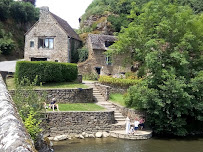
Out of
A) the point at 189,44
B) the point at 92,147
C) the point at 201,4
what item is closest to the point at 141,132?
the point at 92,147

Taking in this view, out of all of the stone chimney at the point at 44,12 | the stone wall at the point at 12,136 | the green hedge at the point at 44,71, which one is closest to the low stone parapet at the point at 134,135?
the green hedge at the point at 44,71

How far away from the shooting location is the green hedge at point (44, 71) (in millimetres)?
22266

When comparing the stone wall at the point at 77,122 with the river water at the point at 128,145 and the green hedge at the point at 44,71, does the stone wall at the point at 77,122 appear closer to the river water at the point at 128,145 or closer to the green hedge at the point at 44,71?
the river water at the point at 128,145

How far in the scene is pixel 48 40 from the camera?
115 feet

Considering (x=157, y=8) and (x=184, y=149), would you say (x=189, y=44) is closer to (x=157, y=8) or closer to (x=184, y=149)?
(x=157, y=8)

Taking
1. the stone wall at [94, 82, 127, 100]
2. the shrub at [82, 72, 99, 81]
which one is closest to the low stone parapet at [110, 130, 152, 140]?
the stone wall at [94, 82, 127, 100]

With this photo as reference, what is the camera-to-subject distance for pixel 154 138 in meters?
18.4

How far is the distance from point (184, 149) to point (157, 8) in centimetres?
1343

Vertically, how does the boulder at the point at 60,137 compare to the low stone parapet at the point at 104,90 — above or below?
below

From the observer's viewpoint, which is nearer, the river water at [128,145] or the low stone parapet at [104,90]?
the river water at [128,145]

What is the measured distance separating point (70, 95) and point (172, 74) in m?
9.85

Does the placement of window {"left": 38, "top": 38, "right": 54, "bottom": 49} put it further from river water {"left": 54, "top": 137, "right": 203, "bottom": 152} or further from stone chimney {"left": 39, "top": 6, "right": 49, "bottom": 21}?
river water {"left": 54, "top": 137, "right": 203, "bottom": 152}

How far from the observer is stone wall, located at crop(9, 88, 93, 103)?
842 inches

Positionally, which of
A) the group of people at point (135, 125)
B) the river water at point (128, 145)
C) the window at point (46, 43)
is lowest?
the river water at point (128, 145)
